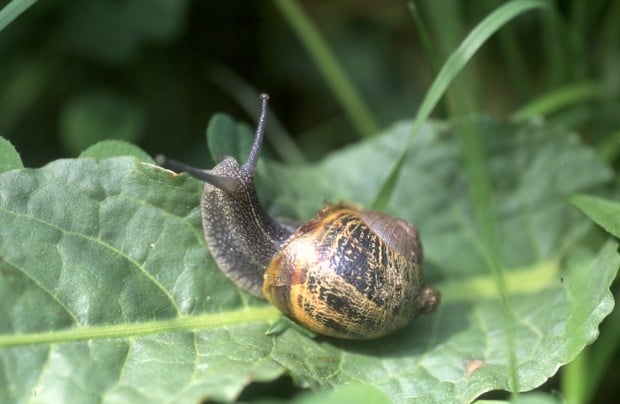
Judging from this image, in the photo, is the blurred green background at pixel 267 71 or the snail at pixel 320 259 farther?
the blurred green background at pixel 267 71

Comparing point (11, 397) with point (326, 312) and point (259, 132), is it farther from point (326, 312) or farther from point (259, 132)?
point (259, 132)

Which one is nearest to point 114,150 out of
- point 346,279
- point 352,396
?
point 346,279

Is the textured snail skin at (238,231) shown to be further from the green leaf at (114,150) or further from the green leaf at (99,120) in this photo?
the green leaf at (99,120)

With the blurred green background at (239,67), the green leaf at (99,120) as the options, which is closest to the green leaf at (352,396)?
the blurred green background at (239,67)

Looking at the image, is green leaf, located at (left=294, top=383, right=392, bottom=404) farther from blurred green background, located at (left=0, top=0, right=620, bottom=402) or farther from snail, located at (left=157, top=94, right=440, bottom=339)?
Result: blurred green background, located at (left=0, top=0, right=620, bottom=402)

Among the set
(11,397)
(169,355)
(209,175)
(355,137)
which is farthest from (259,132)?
(355,137)

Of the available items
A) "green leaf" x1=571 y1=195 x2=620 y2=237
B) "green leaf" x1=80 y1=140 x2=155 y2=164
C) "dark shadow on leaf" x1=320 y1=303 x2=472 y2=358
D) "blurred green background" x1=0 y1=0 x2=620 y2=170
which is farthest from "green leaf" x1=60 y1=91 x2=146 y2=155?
"green leaf" x1=571 y1=195 x2=620 y2=237

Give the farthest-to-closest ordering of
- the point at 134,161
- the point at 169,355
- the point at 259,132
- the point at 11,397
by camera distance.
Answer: the point at 259,132
the point at 134,161
the point at 169,355
the point at 11,397
